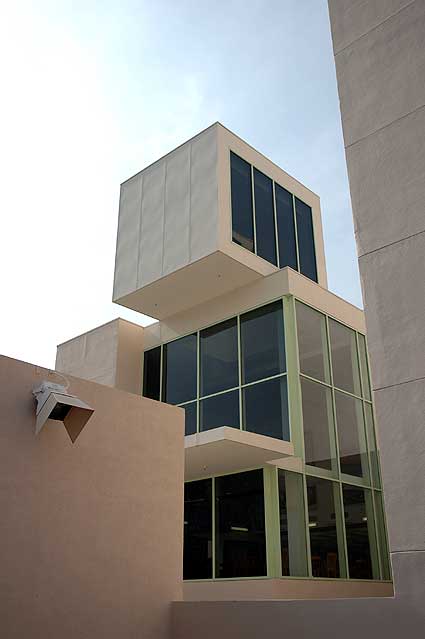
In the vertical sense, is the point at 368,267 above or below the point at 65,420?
above

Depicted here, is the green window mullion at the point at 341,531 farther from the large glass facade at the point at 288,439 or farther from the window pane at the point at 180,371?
the window pane at the point at 180,371

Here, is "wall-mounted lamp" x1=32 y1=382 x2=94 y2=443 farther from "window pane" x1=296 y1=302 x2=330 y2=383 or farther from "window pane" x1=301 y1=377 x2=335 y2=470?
"window pane" x1=296 y1=302 x2=330 y2=383

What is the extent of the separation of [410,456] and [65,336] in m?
13.0

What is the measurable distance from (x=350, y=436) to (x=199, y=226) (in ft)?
18.2

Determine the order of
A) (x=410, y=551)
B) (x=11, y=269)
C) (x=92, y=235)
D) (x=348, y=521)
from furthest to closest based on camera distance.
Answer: (x=92, y=235)
(x=11, y=269)
(x=348, y=521)
(x=410, y=551)

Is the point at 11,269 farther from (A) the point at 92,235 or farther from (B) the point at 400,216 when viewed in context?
(B) the point at 400,216

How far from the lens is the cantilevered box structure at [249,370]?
36.4 ft

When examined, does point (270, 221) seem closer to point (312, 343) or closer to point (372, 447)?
point (312, 343)

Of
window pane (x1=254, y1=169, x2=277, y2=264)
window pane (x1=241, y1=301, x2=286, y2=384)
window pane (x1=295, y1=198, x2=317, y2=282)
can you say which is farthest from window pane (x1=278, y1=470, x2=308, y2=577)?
window pane (x1=295, y1=198, x2=317, y2=282)

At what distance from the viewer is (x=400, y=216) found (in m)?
5.67

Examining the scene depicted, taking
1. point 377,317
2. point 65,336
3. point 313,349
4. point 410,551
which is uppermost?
point 65,336

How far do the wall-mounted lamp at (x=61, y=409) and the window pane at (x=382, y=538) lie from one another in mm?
8897

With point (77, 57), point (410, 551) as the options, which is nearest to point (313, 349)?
point (77, 57)

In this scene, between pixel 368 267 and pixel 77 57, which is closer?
pixel 368 267
